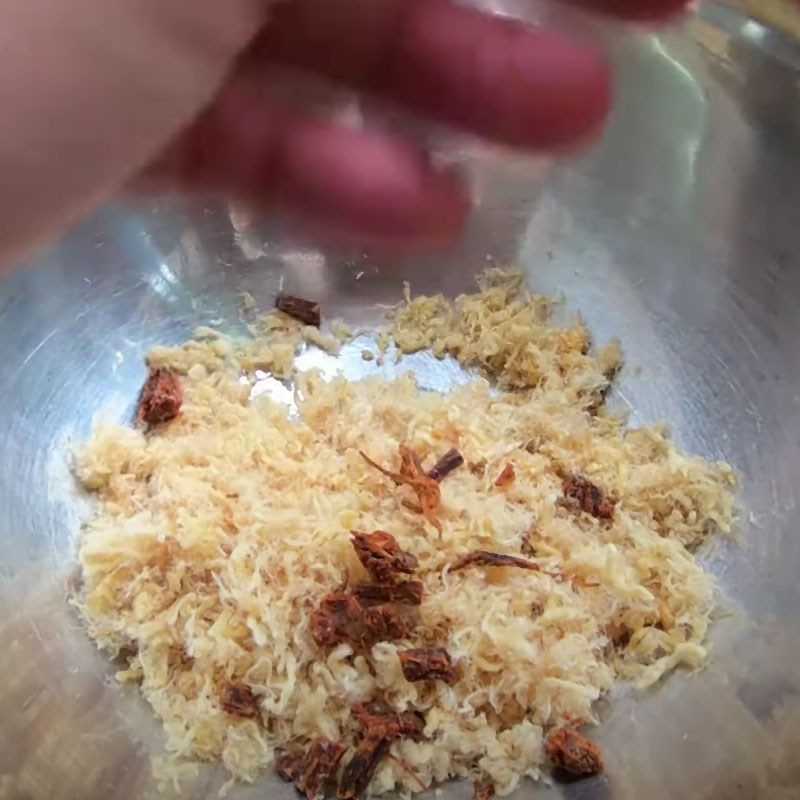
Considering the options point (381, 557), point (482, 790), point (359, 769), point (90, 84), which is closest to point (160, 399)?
point (381, 557)

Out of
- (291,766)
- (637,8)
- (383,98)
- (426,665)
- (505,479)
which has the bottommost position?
(291,766)

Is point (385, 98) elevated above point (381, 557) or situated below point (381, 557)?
above

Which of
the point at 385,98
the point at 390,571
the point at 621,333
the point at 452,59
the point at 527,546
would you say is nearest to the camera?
the point at 452,59

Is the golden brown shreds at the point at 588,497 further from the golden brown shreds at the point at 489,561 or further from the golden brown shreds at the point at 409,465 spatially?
the golden brown shreds at the point at 409,465

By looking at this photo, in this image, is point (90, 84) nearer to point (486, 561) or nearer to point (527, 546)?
point (486, 561)

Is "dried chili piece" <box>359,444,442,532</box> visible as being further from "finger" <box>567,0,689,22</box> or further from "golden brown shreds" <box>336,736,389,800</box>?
"finger" <box>567,0,689,22</box>

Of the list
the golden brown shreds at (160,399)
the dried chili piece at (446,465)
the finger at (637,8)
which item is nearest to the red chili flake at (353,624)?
the dried chili piece at (446,465)

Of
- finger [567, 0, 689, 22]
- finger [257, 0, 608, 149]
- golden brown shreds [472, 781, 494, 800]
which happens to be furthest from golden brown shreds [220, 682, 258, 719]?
finger [567, 0, 689, 22]
